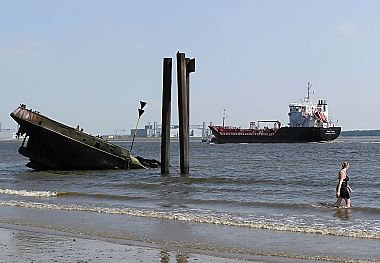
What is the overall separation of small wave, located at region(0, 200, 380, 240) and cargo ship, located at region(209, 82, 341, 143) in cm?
8821

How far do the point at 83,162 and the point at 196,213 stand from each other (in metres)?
18.2

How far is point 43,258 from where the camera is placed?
32.3ft

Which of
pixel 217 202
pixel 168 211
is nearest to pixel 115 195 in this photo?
pixel 217 202

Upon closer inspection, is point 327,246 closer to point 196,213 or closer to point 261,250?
point 261,250

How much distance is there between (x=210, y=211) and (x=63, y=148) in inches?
694

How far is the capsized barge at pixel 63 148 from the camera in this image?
3253 centimetres

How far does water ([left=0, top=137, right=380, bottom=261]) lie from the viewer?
39.7ft

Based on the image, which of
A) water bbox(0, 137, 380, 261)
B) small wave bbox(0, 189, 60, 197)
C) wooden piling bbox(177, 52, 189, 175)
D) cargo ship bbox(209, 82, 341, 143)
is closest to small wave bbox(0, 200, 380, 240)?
water bbox(0, 137, 380, 261)

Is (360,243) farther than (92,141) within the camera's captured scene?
No

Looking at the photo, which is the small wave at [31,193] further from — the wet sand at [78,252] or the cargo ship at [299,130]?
the cargo ship at [299,130]

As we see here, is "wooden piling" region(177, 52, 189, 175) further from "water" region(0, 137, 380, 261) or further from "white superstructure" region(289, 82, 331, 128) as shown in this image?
"white superstructure" region(289, 82, 331, 128)

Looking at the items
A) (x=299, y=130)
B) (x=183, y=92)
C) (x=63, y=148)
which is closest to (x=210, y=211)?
(x=183, y=92)

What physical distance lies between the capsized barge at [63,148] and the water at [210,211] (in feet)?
7.69

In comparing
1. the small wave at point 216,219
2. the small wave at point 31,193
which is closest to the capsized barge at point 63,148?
the small wave at point 31,193
